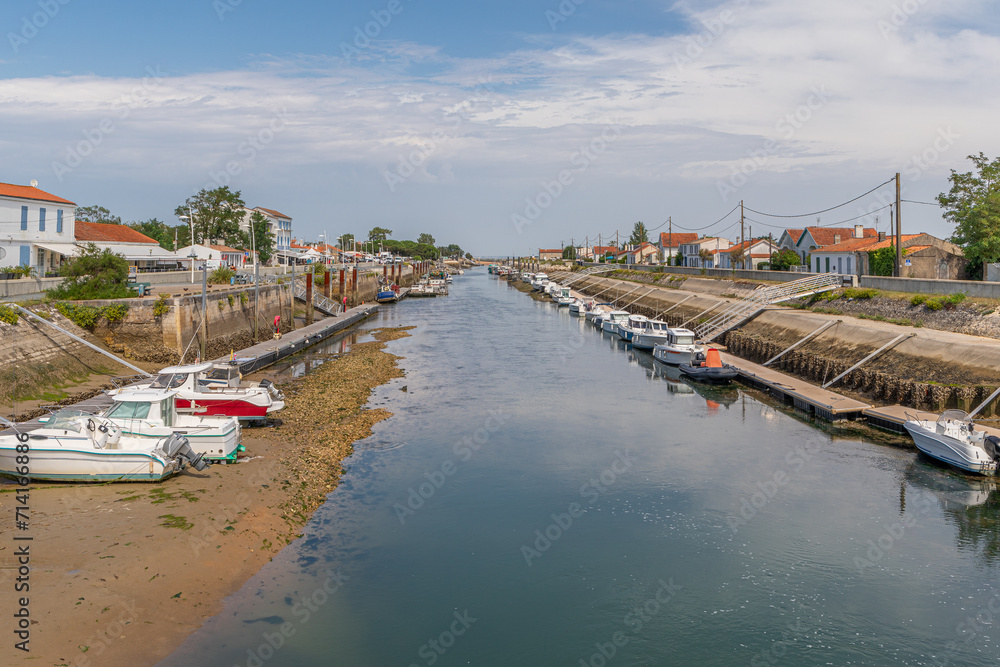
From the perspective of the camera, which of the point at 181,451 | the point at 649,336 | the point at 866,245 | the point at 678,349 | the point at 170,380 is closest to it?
the point at 181,451

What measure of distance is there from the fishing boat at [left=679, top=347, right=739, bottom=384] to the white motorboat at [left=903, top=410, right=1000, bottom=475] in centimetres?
1424

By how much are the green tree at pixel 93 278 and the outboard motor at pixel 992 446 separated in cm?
4091

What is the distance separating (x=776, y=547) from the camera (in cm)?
1747

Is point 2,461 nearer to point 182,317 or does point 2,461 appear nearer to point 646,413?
point 182,317

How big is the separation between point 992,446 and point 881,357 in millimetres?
12008

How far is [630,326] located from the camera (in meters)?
58.7

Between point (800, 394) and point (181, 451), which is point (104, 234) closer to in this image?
point (181, 451)

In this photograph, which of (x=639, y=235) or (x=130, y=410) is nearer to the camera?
(x=130, y=410)

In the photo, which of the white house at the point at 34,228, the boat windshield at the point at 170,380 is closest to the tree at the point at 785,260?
the boat windshield at the point at 170,380

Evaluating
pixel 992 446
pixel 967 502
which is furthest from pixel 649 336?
pixel 967 502

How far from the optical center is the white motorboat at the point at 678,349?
44.5 m

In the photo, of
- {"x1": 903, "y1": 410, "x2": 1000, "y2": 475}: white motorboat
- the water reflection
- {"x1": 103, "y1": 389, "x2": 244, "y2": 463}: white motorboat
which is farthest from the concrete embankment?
{"x1": 103, "y1": 389, "x2": 244, "y2": 463}: white motorboat

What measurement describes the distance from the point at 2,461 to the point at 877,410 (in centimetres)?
3031

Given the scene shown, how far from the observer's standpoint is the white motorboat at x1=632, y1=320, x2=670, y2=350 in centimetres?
5256
